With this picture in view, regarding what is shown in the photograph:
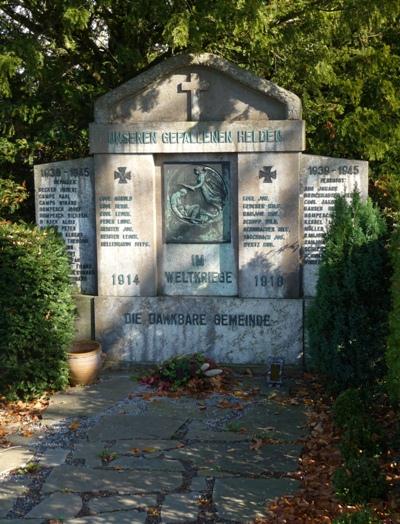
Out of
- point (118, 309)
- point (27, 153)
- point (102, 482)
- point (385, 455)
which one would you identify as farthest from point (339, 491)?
point (27, 153)

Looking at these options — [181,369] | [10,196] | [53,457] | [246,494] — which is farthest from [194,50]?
[246,494]

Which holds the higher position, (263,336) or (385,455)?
(263,336)

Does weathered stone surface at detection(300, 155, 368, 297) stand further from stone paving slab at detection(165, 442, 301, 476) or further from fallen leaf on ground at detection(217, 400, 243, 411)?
stone paving slab at detection(165, 442, 301, 476)

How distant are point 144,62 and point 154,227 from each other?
8.08ft

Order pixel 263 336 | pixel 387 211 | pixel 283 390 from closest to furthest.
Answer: pixel 283 390, pixel 263 336, pixel 387 211

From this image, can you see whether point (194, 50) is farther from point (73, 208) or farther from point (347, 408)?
point (347, 408)

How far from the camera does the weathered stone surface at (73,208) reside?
8.12m

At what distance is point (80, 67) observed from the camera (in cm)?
953

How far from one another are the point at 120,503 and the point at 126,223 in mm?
3751

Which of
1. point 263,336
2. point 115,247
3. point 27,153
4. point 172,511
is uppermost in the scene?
point 27,153

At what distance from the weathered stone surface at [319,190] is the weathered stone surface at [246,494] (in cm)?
305

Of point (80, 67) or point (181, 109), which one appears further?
point (80, 67)

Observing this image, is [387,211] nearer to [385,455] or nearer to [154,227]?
[154,227]

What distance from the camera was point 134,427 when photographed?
6148mm
